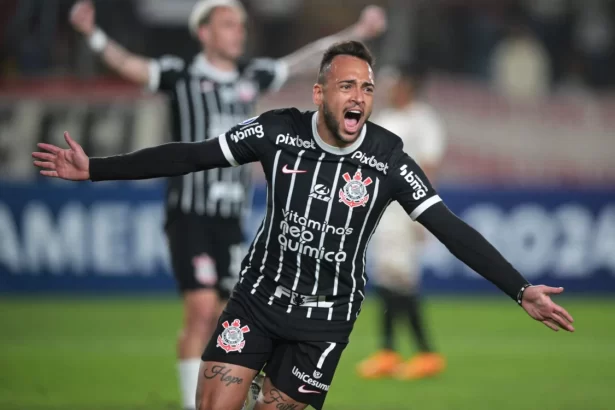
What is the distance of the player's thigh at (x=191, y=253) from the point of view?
7.24m

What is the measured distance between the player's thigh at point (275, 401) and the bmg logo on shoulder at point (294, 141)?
1.23 metres

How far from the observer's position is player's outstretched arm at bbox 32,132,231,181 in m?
5.21

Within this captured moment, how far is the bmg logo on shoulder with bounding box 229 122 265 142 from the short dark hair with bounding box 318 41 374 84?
39 centimetres

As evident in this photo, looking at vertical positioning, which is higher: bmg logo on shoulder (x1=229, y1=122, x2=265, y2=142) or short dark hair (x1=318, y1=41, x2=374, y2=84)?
short dark hair (x1=318, y1=41, x2=374, y2=84)

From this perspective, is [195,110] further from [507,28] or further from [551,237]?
[507,28]

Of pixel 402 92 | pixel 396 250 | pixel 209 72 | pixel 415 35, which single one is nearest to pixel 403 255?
pixel 396 250

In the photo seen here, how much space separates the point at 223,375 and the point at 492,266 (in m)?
1.44

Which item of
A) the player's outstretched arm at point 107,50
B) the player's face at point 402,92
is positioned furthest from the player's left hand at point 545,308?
the player's face at point 402,92

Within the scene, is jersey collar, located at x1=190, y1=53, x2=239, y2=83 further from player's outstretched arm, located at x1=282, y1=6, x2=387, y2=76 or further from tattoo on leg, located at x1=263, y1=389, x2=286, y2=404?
tattoo on leg, located at x1=263, y1=389, x2=286, y2=404

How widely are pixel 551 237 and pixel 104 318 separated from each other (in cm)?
599

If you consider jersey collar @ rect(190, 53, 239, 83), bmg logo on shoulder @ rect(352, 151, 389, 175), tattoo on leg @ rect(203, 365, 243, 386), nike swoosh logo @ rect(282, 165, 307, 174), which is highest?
jersey collar @ rect(190, 53, 239, 83)

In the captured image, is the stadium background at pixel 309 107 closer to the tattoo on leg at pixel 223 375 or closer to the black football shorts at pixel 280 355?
the black football shorts at pixel 280 355

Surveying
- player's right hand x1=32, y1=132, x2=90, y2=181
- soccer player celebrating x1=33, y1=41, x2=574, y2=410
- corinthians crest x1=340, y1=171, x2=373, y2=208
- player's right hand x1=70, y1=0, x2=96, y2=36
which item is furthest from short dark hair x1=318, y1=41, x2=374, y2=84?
player's right hand x1=70, y1=0, x2=96, y2=36

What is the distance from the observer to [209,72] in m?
7.68
